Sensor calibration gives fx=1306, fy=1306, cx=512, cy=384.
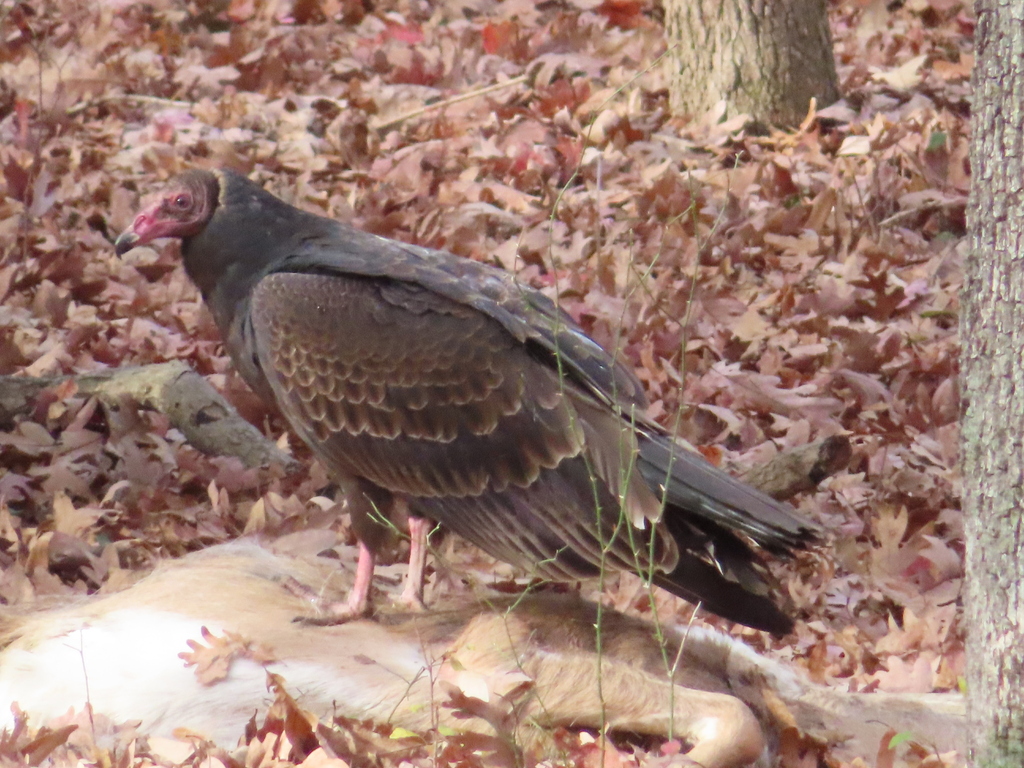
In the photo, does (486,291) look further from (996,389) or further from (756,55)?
(756,55)

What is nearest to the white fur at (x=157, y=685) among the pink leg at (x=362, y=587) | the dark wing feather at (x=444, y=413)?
the pink leg at (x=362, y=587)

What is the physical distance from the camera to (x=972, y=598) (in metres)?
2.63

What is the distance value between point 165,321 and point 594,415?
9.53 feet

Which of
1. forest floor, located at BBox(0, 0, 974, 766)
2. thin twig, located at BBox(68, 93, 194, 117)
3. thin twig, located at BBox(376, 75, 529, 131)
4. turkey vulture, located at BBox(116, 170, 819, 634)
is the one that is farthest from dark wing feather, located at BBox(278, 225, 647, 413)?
thin twig, located at BBox(68, 93, 194, 117)

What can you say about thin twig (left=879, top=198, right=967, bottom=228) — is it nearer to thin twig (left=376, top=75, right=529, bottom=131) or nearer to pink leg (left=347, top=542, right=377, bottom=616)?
thin twig (left=376, top=75, right=529, bottom=131)

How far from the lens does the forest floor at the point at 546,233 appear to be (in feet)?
14.4

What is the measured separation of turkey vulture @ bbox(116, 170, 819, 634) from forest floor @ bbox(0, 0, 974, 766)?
1.02ft

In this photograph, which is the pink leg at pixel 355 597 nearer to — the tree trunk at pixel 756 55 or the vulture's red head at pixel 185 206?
the vulture's red head at pixel 185 206

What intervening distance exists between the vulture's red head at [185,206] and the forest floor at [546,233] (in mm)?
934

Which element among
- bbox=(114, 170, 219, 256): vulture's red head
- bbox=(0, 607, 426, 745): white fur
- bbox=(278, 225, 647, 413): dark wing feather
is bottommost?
bbox=(0, 607, 426, 745): white fur

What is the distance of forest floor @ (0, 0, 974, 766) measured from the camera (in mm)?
4398

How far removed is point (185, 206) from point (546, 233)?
258 centimetres

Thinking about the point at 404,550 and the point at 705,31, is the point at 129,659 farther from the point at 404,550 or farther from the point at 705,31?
the point at 705,31

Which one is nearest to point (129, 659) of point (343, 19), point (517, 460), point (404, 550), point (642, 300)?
point (517, 460)
